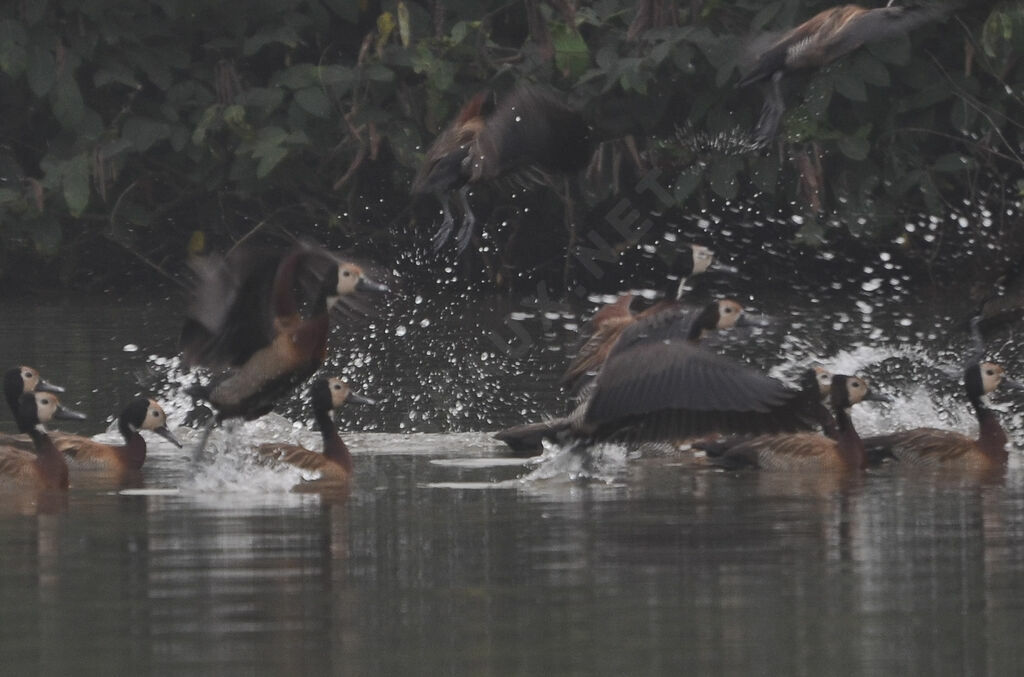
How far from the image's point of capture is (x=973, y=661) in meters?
4.62

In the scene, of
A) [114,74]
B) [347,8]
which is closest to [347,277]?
[114,74]

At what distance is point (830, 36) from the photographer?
9.44 metres

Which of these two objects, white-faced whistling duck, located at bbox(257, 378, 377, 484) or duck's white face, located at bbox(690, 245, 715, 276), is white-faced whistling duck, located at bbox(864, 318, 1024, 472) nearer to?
duck's white face, located at bbox(690, 245, 715, 276)

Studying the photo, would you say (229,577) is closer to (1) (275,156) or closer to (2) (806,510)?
(2) (806,510)

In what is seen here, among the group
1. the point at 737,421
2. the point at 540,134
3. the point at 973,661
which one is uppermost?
the point at 540,134

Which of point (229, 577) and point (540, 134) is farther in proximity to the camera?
point (540, 134)

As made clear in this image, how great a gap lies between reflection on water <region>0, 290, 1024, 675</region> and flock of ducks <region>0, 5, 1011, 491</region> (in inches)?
6.0

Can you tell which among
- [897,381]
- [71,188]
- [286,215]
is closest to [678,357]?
[897,381]

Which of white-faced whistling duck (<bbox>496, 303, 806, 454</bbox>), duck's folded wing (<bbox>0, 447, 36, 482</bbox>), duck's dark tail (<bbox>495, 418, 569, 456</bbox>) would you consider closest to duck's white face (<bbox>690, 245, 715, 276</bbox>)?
duck's dark tail (<bbox>495, 418, 569, 456</bbox>)

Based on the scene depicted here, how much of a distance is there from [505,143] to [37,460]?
2.37 metres

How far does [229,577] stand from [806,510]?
188cm

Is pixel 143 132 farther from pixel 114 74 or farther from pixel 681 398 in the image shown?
pixel 681 398

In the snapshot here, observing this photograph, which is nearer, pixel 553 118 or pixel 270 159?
pixel 553 118

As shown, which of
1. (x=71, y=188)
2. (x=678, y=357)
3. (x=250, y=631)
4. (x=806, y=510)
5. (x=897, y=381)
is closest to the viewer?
(x=250, y=631)
